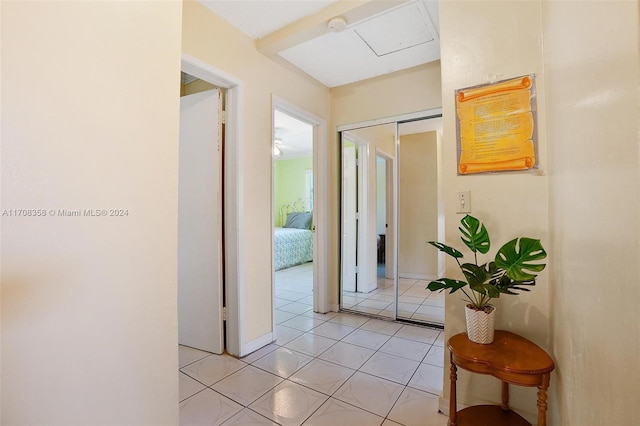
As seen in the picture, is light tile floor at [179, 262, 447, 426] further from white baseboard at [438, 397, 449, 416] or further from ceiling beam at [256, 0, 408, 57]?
ceiling beam at [256, 0, 408, 57]

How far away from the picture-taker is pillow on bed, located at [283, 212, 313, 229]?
6.54 meters

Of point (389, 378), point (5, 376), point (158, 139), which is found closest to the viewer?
point (5, 376)

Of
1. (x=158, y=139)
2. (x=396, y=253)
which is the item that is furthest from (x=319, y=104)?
(x=158, y=139)

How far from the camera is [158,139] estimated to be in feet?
2.82

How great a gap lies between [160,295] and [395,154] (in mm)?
2727

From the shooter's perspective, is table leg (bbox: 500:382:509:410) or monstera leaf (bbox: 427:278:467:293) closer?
monstera leaf (bbox: 427:278:467:293)

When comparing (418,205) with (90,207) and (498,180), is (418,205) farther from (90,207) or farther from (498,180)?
(90,207)

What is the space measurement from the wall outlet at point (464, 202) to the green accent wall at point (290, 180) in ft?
19.4

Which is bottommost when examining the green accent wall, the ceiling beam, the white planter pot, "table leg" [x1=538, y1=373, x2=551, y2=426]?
"table leg" [x1=538, y1=373, x2=551, y2=426]

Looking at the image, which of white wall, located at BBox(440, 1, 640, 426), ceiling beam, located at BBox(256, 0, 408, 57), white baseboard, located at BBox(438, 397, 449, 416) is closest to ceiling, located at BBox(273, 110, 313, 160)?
ceiling beam, located at BBox(256, 0, 408, 57)

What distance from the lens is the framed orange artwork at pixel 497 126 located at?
4.54ft

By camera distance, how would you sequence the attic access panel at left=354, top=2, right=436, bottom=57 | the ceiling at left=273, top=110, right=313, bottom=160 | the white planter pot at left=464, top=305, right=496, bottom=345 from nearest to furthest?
the white planter pot at left=464, top=305, right=496, bottom=345, the attic access panel at left=354, top=2, right=436, bottom=57, the ceiling at left=273, top=110, right=313, bottom=160

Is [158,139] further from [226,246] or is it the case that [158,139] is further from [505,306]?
[505,306]

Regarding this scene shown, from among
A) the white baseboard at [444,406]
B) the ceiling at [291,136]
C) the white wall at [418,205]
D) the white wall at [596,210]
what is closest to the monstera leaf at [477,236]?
the white wall at [596,210]
